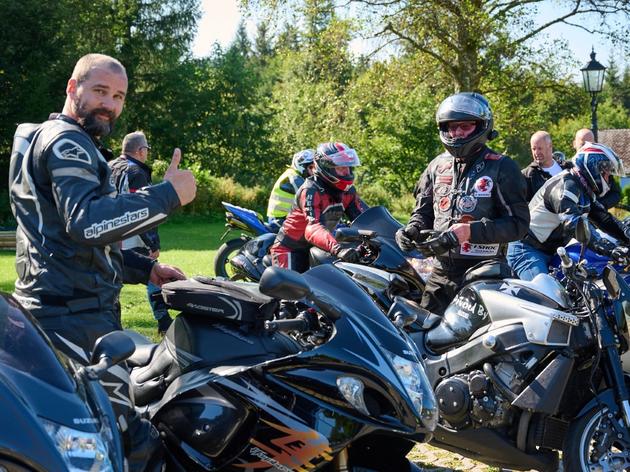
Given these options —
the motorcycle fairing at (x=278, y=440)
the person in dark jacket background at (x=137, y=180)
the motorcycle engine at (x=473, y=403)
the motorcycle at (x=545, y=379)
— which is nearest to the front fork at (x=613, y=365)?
the motorcycle at (x=545, y=379)

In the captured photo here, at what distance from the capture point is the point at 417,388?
330cm

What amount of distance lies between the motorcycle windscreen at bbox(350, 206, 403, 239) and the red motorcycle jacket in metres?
0.24

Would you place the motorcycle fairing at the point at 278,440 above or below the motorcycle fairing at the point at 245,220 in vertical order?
below

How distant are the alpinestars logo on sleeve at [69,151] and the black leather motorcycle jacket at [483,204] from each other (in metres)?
2.63

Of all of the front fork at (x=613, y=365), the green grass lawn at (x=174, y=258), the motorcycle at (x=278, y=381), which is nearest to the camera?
the motorcycle at (x=278, y=381)

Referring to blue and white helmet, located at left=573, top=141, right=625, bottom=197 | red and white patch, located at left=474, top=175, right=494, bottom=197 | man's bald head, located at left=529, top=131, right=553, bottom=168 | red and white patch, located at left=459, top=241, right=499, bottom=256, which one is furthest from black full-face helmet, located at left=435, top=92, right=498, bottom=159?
man's bald head, located at left=529, top=131, right=553, bottom=168

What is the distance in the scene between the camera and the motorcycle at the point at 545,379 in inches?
180

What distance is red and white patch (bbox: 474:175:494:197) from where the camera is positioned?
5350 mm

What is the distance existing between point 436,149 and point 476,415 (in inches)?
1122

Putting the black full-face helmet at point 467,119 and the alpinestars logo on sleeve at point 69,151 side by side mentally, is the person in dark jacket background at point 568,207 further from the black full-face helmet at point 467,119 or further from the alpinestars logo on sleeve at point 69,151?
the alpinestars logo on sleeve at point 69,151

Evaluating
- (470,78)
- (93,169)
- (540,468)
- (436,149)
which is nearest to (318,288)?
(93,169)

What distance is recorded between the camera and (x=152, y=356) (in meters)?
3.69

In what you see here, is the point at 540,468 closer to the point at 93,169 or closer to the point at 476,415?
the point at 476,415

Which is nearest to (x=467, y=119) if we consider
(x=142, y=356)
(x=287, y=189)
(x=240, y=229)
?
(x=142, y=356)
